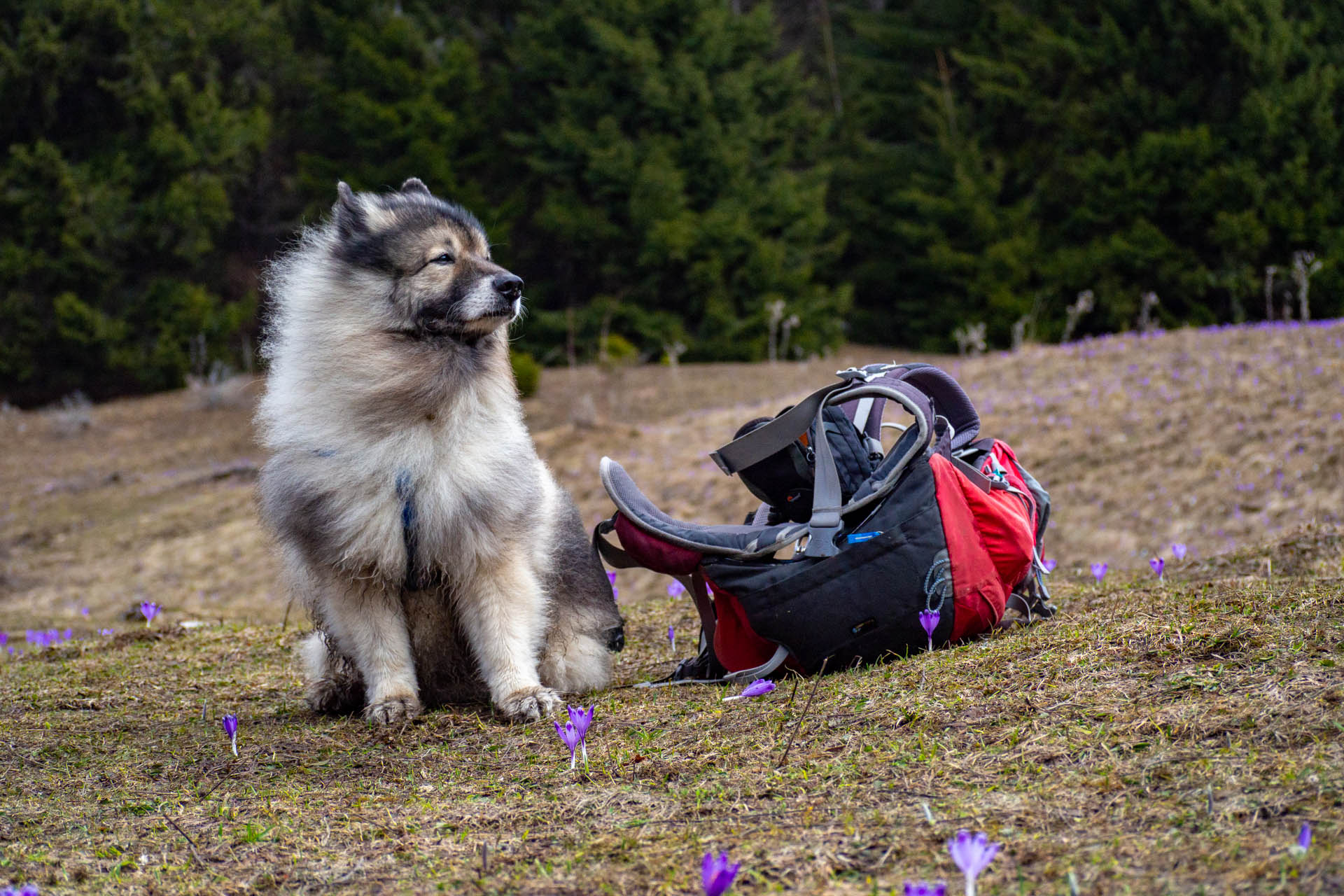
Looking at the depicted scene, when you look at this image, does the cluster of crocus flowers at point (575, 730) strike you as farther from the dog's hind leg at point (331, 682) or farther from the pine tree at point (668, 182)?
the pine tree at point (668, 182)

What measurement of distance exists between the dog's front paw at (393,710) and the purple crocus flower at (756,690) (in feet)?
3.73

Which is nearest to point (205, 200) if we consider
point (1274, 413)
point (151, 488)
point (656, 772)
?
point (151, 488)

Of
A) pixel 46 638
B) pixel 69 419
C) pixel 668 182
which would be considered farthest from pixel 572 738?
pixel 668 182

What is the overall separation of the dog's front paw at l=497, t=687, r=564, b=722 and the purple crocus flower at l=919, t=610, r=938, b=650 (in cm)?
127

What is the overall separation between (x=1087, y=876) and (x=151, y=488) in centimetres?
1391

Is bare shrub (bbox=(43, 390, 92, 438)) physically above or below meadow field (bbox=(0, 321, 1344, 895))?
below

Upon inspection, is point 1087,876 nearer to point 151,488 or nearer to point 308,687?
point 308,687

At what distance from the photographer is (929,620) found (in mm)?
3689

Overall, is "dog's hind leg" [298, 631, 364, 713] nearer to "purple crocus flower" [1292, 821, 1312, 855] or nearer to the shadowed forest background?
"purple crocus flower" [1292, 821, 1312, 855]

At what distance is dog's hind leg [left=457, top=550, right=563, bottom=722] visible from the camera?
394 centimetres

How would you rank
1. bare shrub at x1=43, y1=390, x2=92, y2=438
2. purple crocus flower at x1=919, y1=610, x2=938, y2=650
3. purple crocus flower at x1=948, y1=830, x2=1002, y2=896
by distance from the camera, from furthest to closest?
bare shrub at x1=43, y1=390, x2=92, y2=438
purple crocus flower at x1=919, y1=610, x2=938, y2=650
purple crocus flower at x1=948, y1=830, x2=1002, y2=896

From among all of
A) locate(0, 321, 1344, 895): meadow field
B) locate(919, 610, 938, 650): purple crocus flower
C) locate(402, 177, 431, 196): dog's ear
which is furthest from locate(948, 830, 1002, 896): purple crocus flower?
locate(402, 177, 431, 196): dog's ear

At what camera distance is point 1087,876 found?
2018mm

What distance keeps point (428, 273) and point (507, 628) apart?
129 cm
